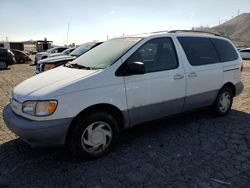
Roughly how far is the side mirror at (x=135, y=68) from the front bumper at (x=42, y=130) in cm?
112

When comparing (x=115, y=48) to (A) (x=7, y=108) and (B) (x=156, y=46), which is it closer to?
(B) (x=156, y=46)

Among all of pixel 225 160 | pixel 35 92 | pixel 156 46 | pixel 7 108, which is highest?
pixel 156 46

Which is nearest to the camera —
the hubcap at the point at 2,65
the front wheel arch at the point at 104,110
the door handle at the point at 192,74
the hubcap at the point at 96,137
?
the front wheel arch at the point at 104,110

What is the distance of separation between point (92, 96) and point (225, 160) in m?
2.09

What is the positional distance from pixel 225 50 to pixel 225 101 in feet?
3.60

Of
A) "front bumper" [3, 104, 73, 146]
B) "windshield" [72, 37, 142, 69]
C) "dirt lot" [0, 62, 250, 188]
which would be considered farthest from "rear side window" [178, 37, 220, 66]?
"front bumper" [3, 104, 73, 146]

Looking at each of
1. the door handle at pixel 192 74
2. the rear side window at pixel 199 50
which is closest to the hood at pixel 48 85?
the door handle at pixel 192 74

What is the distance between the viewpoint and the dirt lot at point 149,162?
323 centimetres

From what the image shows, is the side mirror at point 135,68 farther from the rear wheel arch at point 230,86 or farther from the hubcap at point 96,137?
the rear wheel arch at point 230,86

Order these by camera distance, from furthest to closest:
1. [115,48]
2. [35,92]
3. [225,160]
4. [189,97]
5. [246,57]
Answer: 1. [246,57]
2. [189,97]
3. [115,48]
4. [225,160]
5. [35,92]

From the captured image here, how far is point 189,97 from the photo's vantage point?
4.76 m

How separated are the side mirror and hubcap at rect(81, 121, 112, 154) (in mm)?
856

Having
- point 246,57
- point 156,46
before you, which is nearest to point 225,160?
point 156,46

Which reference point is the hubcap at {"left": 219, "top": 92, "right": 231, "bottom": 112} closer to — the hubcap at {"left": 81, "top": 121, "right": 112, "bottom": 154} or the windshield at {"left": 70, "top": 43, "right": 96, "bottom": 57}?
the hubcap at {"left": 81, "top": 121, "right": 112, "bottom": 154}
